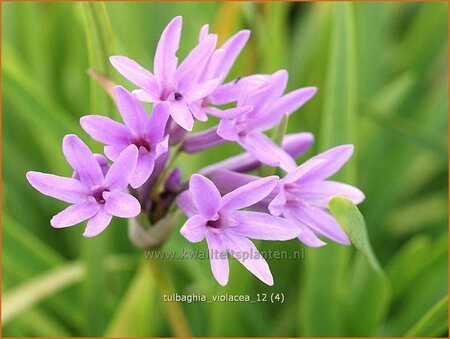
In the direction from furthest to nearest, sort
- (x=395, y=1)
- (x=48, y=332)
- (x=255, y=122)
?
(x=395, y=1)
(x=48, y=332)
(x=255, y=122)

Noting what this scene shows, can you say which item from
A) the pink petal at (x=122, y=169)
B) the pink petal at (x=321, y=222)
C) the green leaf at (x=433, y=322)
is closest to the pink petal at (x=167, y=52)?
the pink petal at (x=122, y=169)

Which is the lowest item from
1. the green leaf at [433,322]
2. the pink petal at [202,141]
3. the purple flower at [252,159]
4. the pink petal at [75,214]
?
the green leaf at [433,322]

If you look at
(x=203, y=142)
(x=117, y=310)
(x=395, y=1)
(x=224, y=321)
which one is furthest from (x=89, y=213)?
(x=395, y=1)

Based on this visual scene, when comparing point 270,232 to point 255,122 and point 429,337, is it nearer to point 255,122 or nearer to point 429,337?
point 255,122

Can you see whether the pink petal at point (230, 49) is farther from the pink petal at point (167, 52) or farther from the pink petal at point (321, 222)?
the pink petal at point (321, 222)

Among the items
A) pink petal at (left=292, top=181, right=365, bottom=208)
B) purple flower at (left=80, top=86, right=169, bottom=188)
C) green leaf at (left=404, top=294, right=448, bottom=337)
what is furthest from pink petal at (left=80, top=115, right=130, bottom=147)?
green leaf at (left=404, top=294, right=448, bottom=337)

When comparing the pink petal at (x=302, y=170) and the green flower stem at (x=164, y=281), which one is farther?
the green flower stem at (x=164, y=281)

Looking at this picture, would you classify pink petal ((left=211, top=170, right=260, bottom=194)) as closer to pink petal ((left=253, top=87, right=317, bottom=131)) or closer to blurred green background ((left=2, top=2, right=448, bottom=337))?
pink petal ((left=253, top=87, right=317, bottom=131))

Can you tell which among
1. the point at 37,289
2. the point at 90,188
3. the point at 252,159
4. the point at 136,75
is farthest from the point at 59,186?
the point at 37,289
